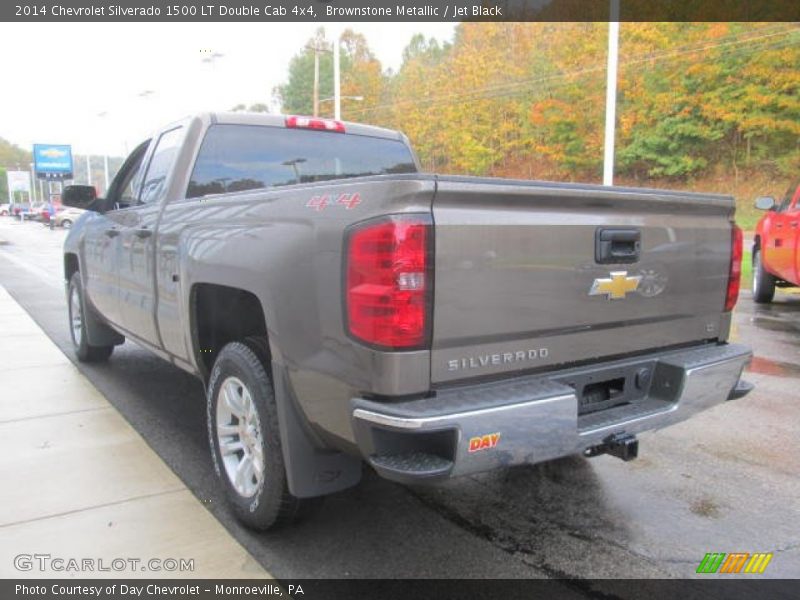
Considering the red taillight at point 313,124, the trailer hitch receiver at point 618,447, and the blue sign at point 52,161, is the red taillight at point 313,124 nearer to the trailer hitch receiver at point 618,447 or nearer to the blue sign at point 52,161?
the trailer hitch receiver at point 618,447

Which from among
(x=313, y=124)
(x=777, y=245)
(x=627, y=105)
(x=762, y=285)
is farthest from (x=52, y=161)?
(x=313, y=124)

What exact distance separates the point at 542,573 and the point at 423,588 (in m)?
0.52

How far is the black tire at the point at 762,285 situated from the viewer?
32.7 ft

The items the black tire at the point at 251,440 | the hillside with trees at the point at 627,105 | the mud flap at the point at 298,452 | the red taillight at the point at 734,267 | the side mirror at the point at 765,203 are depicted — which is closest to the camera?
the mud flap at the point at 298,452

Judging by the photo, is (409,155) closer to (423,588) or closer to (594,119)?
(423,588)

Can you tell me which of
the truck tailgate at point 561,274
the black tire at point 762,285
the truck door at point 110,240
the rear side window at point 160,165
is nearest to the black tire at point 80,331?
the truck door at point 110,240

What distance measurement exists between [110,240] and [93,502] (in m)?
2.18

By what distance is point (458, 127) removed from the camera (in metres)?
44.1

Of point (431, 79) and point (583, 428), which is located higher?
point (431, 79)

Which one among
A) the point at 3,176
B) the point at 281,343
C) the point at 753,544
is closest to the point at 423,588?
the point at 281,343

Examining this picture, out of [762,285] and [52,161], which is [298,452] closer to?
[762,285]

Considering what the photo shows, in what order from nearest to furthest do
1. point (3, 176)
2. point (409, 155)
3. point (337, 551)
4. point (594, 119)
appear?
point (337, 551)
point (409, 155)
point (594, 119)
point (3, 176)

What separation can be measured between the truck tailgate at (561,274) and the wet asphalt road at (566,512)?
884 millimetres

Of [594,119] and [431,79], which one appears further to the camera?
[431,79]
